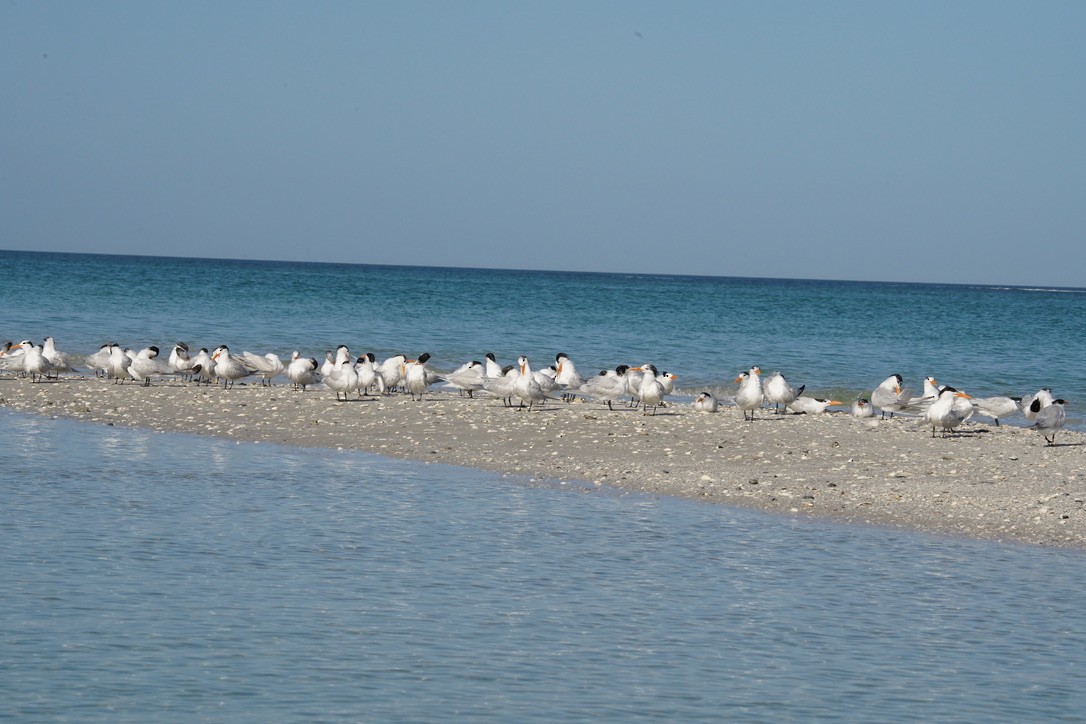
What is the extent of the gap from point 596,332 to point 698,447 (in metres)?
27.5

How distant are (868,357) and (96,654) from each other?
29.1 meters

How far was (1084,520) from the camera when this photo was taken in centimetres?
1139

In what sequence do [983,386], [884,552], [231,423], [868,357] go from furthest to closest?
[868,357] → [983,386] → [231,423] → [884,552]

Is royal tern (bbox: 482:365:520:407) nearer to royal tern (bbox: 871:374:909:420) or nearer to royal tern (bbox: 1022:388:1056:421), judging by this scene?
royal tern (bbox: 871:374:909:420)

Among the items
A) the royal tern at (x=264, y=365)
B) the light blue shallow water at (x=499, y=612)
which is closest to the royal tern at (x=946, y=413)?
the light blue shallow water at (x=499, y=612)

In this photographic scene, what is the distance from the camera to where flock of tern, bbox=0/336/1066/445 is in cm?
1845

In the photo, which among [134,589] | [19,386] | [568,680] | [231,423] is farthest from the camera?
[19,386]

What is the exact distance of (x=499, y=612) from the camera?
817 centimetres

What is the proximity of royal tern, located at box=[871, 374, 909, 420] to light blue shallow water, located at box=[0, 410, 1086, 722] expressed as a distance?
28.3 ft

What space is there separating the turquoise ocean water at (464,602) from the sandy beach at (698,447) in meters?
0.73

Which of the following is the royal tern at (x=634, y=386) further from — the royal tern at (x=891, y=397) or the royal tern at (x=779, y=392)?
the royal tern at (x=891, y=397)

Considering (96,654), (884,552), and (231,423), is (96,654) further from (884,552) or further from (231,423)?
(231,423)

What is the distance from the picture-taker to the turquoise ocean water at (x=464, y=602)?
265 inches

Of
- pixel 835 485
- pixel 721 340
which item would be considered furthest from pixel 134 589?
pixel 721 340
